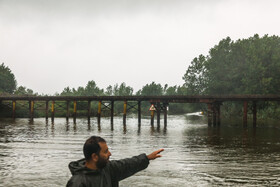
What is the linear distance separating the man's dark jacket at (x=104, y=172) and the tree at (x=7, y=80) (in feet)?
364

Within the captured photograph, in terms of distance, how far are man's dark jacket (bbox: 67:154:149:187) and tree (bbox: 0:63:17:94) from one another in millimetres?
111077

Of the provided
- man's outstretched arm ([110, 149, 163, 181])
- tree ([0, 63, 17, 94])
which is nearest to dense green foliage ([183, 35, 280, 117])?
man's outstretched arm ([110, 149, 163, 181])

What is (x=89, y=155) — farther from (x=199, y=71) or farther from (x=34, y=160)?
(x=199, y=71)

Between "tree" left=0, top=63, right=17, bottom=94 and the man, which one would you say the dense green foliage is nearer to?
the man

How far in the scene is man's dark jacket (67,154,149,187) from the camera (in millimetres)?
3298

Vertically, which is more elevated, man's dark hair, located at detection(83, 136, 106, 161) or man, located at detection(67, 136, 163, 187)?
man's dark hair, located at detection(83, 136, 106, 161)

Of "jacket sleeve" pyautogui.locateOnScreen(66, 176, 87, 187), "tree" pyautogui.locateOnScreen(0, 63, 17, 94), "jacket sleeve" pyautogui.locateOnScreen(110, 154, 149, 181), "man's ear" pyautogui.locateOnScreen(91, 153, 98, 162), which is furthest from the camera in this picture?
"tree" pyautogui.locateOnScreen(0, 63, 17, 94)

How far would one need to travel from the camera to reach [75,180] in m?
3.27

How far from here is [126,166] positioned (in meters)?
3.71

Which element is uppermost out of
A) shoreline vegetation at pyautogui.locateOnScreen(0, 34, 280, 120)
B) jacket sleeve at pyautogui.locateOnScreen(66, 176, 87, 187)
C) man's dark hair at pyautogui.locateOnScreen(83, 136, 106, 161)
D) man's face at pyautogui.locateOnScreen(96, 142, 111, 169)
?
shoreline vegetation at pyautogui.locateOnScreen(0, 34, 280, 120)

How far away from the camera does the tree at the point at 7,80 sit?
10700cm

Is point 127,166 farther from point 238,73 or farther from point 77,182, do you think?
point 238,73

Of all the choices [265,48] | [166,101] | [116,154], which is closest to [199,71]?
[265,48]

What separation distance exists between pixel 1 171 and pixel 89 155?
30.3 feet
